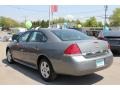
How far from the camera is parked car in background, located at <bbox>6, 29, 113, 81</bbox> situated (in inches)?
209

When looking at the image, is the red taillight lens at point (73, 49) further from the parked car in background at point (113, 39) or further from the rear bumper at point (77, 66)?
the parked car in background at point (113, 39)

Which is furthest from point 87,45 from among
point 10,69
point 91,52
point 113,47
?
point 113,47

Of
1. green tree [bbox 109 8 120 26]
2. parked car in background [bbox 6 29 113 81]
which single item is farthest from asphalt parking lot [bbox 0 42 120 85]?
green tree [bbox 109 8 120 26]

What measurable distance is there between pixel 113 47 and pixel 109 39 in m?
0.41

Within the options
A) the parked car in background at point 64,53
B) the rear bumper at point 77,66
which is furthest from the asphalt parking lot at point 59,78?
the rear bumper at point 77,66

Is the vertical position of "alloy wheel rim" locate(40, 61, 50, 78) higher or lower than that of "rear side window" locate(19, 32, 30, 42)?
lower

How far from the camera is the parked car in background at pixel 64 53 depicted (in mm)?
5316

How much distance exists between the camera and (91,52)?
5.53 m

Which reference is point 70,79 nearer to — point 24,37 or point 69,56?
point 69,56

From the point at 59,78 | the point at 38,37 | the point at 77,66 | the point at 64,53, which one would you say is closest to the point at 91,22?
the point at 38,37

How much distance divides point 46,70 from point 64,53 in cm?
90

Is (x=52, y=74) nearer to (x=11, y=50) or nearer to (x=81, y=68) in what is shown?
(x=81, y=68)

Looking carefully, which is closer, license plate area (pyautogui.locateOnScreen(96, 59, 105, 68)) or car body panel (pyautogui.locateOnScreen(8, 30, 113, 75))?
car body panel (pyautogui.locateOnScreen(8, 30, 113, 75))

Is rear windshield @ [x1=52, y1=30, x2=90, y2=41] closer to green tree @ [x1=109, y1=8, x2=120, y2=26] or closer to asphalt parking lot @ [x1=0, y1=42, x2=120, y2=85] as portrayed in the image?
asphalt parking lot @ [x1=0, y1=42, x2=120, y2=85]
